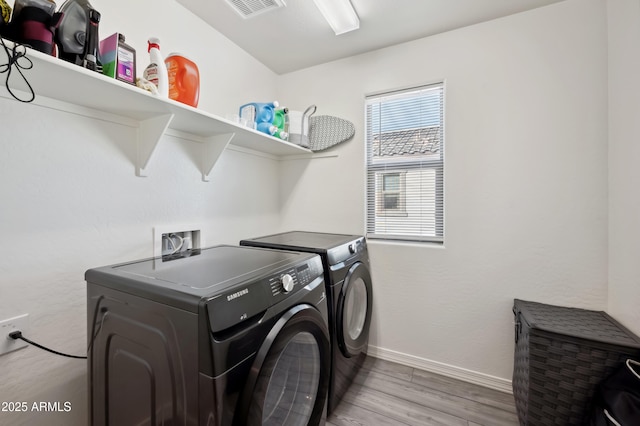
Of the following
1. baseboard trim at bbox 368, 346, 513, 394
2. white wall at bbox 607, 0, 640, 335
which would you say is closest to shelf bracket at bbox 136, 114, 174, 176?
baseboard trim at bbox 368, 346, 513, 394

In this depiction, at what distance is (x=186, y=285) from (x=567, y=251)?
81.7 inches

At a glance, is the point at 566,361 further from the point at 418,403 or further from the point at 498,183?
the point at 498,183

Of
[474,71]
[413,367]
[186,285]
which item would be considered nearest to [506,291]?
[413,367]

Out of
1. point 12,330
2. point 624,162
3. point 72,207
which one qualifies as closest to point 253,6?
point 72,207

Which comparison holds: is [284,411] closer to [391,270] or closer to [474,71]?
[391,270]

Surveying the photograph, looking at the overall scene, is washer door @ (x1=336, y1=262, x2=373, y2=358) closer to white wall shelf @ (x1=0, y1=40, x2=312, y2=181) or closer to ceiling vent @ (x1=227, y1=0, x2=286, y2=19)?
white wall shelf @ (x1=0, y1=40, x2=312, y2=181)

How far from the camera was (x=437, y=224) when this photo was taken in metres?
2.00

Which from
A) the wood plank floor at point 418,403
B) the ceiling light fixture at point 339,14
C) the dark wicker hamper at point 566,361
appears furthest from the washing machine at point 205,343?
the ceiling light fixture at point 339,14

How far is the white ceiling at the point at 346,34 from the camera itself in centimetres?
164

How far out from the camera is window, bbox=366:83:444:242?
2.00 m

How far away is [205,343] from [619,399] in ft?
5.33

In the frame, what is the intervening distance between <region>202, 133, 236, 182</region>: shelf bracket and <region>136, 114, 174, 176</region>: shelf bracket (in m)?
0.40

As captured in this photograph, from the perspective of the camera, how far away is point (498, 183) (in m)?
1.77

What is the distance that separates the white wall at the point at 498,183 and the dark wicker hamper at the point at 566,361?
315mm
